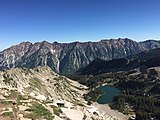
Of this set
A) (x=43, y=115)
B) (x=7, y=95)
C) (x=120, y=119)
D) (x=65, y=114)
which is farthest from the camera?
(x=120, y=119)

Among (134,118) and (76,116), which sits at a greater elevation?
(76,116)

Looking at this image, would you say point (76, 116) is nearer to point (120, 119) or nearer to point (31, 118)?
point (31, 118)

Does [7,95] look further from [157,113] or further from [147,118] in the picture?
[157,113]

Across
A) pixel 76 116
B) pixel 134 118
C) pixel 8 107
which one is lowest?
pixel 134 118

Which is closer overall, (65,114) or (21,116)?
(21,116)

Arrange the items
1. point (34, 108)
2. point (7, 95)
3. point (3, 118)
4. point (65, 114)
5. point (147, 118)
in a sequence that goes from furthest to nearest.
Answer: point (147, 118)
point (7, 95)
point (65, 114)
point (34, 108)
point (3, 118)

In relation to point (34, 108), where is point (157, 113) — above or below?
below

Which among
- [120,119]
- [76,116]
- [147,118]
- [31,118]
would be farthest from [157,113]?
[31,118]

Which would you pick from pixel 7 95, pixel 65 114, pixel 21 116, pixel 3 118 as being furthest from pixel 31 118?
pixel 7 95

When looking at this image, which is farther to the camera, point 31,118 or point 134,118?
point 134,118
